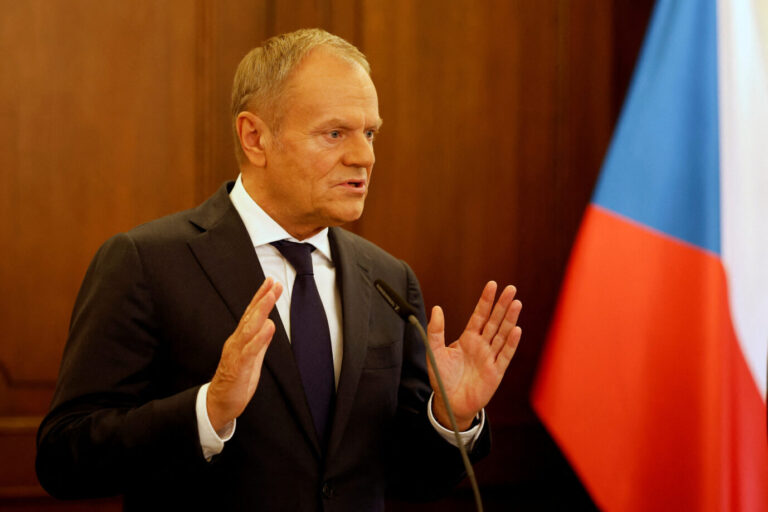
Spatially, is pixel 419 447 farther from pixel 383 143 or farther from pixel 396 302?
pixel 383 143

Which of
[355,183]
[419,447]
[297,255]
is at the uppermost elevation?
[355,183]

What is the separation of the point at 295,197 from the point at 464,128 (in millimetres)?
949

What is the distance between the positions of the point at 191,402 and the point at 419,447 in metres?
0.54

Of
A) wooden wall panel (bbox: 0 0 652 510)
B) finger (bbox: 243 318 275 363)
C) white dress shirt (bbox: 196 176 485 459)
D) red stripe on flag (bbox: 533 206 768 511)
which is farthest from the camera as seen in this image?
wooden wall panel (bbox: 0 0 652 510)

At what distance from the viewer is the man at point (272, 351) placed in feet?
4.68

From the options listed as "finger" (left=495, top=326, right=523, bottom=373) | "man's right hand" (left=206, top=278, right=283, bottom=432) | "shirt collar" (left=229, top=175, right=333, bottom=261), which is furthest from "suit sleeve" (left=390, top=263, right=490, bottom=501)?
"man's right hand" (left=206, top=278, right=283, bottom=432)

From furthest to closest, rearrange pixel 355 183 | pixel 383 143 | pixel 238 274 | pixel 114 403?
pixel 383 143 < pixel 355 183 < pixel 238 274 < pixel 114 403

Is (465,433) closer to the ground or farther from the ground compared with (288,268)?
closer to the ground

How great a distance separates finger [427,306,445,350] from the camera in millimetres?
1577

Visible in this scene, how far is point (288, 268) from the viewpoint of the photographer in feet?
5.57

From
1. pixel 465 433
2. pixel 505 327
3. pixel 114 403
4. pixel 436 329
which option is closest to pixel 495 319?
pixel 505 327

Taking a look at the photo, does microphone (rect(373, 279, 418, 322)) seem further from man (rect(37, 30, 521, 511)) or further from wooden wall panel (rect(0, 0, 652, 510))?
wooden wall panel (rect(0, 0, 652, 510))

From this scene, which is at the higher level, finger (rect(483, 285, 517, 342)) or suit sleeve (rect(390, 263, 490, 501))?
finger (rect(483, 285, 517, 342))

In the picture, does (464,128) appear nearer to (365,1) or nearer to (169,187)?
(365,1)
